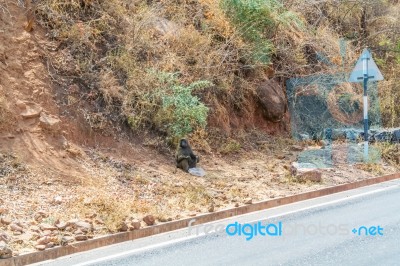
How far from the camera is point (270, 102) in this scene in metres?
14.2

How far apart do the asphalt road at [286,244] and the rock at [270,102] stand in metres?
5.82

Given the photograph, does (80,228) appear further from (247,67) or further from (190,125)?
(247,67)

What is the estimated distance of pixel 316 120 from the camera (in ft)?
54.6

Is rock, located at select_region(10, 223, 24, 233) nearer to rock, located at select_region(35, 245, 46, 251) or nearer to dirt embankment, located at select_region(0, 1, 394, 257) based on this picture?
dirt embankment, located at select_region(0, 1, 394, 257)

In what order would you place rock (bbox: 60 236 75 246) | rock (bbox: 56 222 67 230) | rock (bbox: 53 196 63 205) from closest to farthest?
1. rock (bbox: 60 236 75 246)
2. rock (bbox: 56 222 67 230)
3. rock (bbox: 53 196 63 205)

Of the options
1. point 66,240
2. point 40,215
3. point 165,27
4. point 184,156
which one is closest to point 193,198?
point 184,156

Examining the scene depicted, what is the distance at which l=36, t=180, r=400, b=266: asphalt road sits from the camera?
230 inches

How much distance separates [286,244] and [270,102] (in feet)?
26.3

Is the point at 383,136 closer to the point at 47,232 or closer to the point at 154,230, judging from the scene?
the point at 154,230

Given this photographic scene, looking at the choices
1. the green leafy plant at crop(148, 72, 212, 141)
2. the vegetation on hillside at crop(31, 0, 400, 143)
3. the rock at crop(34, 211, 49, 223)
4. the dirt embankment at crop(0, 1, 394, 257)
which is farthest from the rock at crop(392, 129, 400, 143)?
the rock at crop(34, 211, 49, 223)

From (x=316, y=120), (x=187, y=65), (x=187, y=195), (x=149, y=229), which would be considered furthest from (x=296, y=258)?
(x=316, y=120)

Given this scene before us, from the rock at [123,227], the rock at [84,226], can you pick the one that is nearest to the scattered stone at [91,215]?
the rock at [84,226]

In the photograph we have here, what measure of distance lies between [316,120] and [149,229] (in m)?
10.4

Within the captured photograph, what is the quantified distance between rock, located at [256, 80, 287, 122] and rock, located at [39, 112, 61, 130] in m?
6.00
